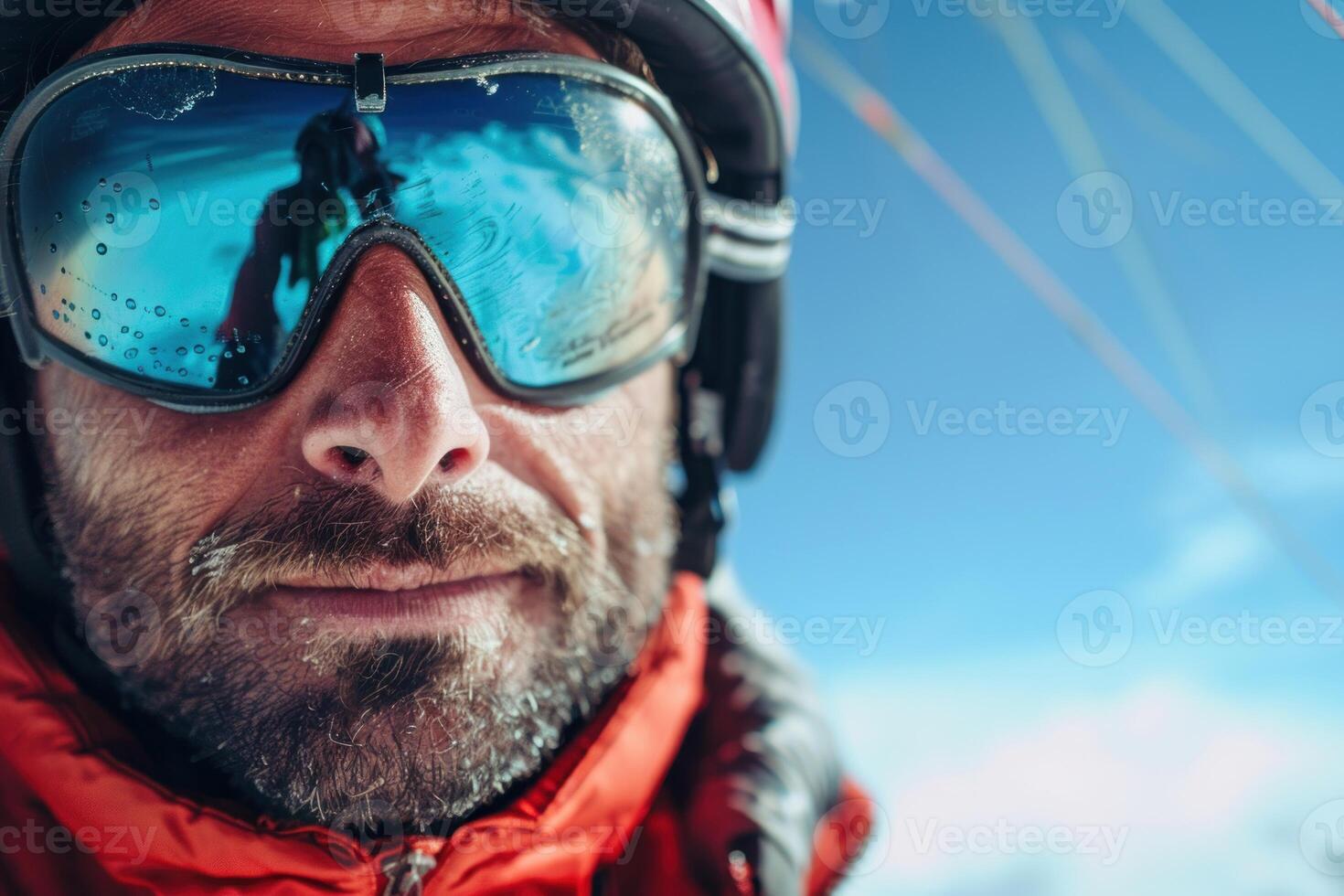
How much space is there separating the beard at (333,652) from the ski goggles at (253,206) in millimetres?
173

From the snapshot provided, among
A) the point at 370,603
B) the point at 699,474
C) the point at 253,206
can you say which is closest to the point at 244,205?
the point at 253,206

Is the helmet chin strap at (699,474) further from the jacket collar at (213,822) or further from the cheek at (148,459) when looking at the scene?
the cheek at (148,459)

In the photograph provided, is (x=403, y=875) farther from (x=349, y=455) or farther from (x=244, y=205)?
(x=244, y=205)

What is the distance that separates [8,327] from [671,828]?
1203mm

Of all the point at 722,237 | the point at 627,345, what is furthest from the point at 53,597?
the point at 722,237

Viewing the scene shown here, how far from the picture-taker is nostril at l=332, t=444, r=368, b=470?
0.97m

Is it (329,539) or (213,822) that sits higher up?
(329,539)

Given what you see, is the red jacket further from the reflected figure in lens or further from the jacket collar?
the reflected figure in lens

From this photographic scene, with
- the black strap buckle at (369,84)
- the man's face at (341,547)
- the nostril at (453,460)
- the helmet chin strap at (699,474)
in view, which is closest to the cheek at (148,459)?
the man's face at (341,547)

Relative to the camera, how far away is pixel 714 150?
1545 mm

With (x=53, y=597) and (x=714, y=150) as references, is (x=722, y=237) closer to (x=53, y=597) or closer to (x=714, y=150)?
(x=714, y=150)

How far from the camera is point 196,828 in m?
1.03

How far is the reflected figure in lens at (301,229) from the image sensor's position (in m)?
1.00

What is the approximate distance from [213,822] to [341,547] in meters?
0.37
